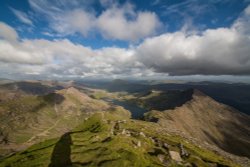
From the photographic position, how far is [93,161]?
193 meters

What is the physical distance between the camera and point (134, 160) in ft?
623

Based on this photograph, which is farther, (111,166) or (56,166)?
(56,166)

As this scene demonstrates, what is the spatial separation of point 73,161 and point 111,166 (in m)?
43.5

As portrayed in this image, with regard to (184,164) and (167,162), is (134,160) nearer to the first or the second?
(167,162)

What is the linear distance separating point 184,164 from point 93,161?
89185mm

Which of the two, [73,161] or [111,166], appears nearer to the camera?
[111,166]

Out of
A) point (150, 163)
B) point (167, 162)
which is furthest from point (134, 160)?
point (167, 162)

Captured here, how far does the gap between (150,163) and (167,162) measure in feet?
59.7

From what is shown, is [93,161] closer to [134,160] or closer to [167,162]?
[134,160]

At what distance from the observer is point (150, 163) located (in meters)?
190

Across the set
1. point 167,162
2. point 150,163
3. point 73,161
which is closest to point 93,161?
point 73,161

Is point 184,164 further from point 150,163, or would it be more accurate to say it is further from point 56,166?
point 56,166

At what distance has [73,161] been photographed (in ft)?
654

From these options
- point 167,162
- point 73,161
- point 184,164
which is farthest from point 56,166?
point 184,164
